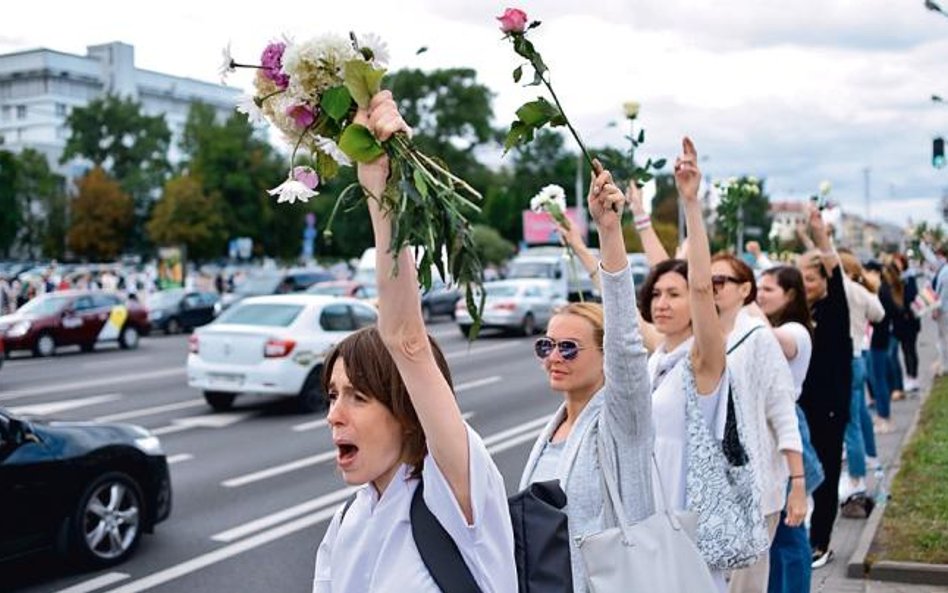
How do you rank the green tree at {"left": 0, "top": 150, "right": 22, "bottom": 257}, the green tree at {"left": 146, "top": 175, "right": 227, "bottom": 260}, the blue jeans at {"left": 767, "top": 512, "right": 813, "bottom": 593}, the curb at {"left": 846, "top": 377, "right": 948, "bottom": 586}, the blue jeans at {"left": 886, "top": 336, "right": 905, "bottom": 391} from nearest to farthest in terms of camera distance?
the blue jeans at {"left": 767, "top": 512, "right": 813, "bottom": 593}
the curb at {"left": 846, "top": 377, "right": 948, "bottom": 586}
the blue jeans at {"left": 886, "top": 336, "right": 905, "bottom": 391}
the green tree at {"left": 146, "top": 175, "right": 227, "bottom": 260}
the green tree at {"left": 0, "top": 150, "right": 22, "bottom": 257}

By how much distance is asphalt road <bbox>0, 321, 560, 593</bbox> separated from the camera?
7199 millimetres

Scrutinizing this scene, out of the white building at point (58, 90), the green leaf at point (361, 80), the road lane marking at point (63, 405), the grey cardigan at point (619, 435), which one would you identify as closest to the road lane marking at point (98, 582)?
the grey cardigan at point (619, 435)

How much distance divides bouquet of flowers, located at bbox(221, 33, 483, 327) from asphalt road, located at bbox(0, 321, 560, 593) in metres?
5.15

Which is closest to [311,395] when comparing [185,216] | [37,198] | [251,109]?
[251,109]

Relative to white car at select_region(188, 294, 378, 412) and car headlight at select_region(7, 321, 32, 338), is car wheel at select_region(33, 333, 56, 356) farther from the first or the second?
white car at select_region(188, 294, 378, 412)

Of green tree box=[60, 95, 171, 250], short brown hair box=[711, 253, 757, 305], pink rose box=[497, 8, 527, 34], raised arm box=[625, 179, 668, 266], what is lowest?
short brown hair box=[711, 253, 757, 305]

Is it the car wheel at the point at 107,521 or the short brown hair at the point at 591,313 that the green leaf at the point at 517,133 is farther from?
the car wheel at the point at 107,521

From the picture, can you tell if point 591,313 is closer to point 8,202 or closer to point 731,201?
point 731,201

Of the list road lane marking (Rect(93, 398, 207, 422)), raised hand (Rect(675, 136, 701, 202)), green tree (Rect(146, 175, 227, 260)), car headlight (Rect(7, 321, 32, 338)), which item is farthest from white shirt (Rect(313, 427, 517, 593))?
green tree (Rect(146, 175, 227, 260))

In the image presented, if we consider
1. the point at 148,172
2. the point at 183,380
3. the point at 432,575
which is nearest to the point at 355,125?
the point at 432,575

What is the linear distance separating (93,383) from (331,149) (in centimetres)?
1788

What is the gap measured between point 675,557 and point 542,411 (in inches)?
474

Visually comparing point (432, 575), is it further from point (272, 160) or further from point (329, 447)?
point (272, 160)

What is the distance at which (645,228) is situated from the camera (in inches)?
197
